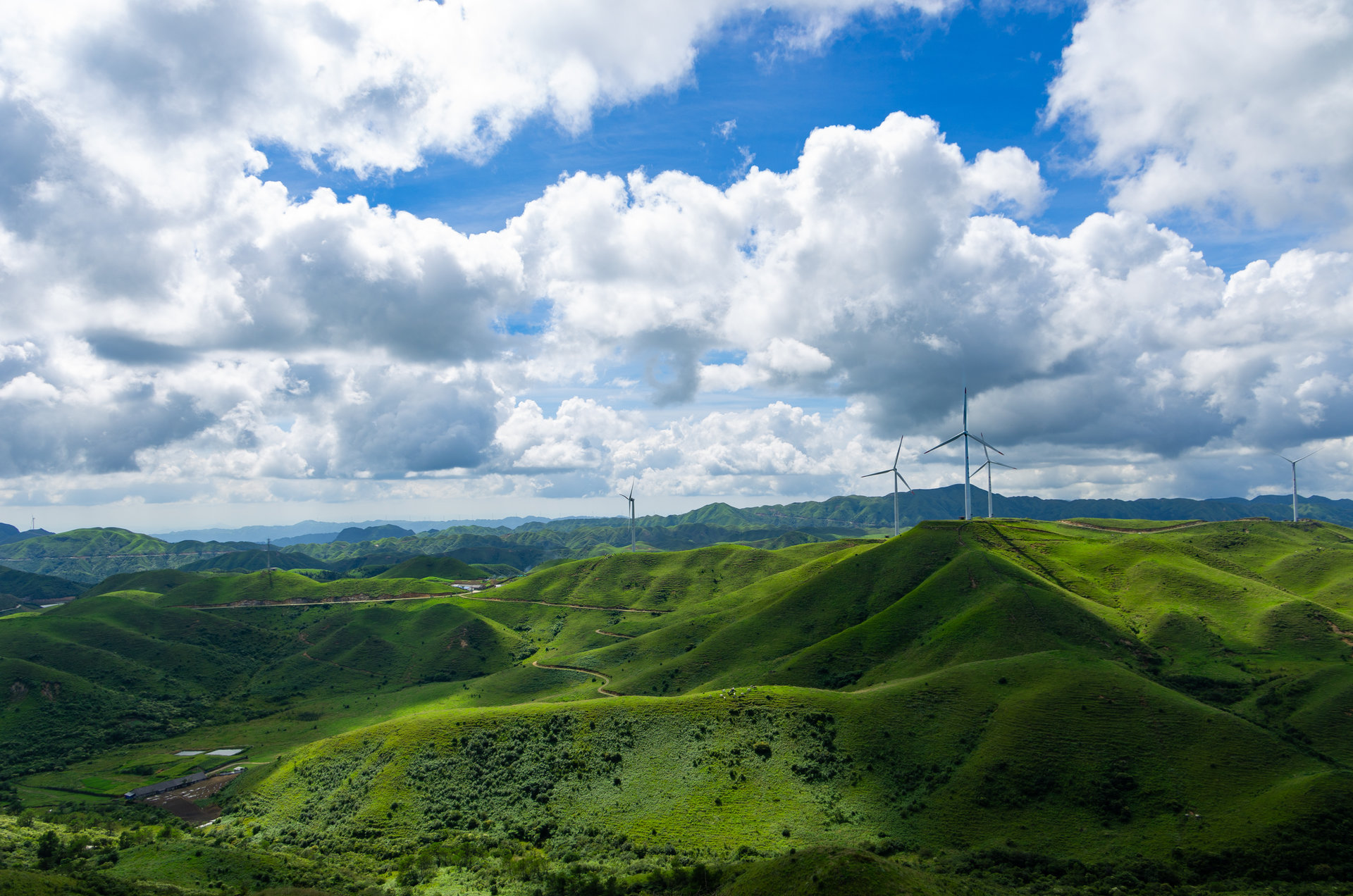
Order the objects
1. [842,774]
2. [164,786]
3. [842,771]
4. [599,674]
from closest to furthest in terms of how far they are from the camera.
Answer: [842,774] < [842,771] < [164,786] < [599,674]

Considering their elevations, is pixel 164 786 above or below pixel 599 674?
below

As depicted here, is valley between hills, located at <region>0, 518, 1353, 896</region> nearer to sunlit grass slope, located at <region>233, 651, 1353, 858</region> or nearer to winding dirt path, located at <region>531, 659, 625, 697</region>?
sunlit grass slope, located at <region>233, 651, 1353, 858</region>

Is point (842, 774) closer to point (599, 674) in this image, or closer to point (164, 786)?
point (599, 674)

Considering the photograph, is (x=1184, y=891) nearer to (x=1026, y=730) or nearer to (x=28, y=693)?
(x=1026, y=730)

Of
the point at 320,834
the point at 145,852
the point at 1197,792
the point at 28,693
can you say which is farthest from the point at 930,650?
the point at 28,693

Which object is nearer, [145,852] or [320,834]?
[145,852]

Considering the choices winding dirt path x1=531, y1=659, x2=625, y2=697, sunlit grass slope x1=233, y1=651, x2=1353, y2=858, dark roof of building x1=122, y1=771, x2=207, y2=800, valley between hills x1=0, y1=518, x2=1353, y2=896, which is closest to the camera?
valley between hills x1=0, y1=518, x2=1353, y2=896

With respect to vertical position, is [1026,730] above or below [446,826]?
above

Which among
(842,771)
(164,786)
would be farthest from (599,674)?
(842,771)

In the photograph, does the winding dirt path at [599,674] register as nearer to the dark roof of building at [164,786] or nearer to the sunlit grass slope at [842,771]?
the sunlit grass slope at [842,771]

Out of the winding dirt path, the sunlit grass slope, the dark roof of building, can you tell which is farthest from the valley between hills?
the winding dirt path

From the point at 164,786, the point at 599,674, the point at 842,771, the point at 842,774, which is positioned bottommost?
the point at 164,786
